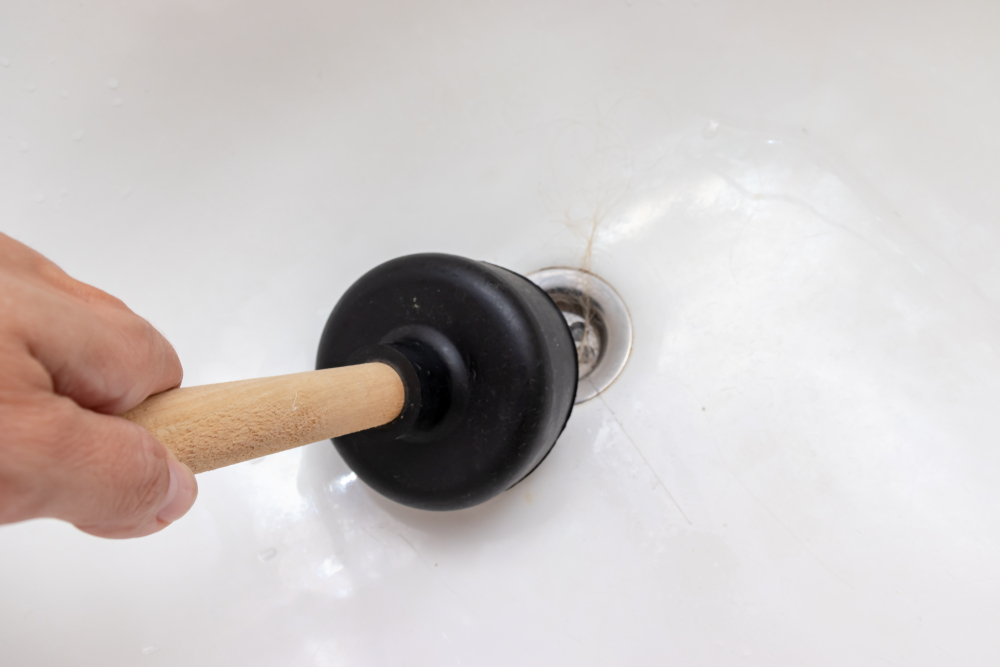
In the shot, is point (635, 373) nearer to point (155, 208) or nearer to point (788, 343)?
point (788, 343)

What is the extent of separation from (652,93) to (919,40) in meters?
0.16

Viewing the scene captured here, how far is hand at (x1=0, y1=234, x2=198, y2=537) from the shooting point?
0.14 metres

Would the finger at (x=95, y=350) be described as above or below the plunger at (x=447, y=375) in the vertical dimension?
above

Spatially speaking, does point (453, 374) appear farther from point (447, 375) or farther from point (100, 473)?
point (100, 473)

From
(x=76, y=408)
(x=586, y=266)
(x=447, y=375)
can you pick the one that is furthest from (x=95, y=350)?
(x=586, y=266)

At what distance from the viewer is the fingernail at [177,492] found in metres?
0.18

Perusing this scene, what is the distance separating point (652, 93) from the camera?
43 cm

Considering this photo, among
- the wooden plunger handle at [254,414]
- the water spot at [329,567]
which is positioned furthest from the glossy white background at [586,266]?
the wooden plunger handle at [254,414]

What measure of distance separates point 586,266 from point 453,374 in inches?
6.9

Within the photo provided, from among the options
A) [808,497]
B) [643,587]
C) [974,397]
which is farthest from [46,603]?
[974,397]

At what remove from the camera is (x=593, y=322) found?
18.4 inches

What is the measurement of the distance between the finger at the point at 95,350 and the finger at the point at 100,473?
0.01 metres

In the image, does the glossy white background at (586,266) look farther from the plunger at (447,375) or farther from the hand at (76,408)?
the hand at (76,408)

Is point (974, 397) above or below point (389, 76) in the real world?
below
